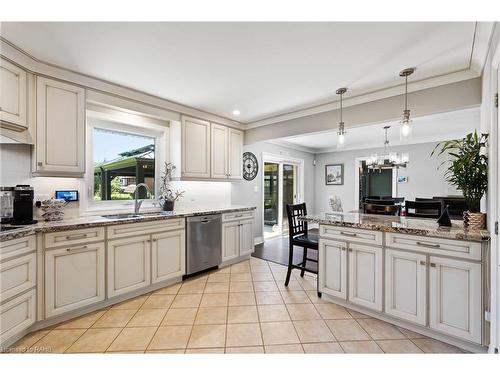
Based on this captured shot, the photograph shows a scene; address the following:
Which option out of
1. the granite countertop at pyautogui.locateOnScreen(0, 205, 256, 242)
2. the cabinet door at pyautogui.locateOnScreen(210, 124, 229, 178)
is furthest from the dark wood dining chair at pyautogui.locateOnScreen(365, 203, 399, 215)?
the granite countertop at pyautogui.locateOnScreen(0, 205, 256, 242)

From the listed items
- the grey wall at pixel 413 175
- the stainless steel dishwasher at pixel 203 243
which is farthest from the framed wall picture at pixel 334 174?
the stainless steel dishwasher at pixel 203 243

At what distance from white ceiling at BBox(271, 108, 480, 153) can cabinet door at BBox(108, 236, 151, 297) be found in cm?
290

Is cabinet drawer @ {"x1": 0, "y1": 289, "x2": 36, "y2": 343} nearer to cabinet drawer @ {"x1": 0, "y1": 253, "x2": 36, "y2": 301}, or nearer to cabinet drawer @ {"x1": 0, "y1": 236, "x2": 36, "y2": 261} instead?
cabinet drawer @ {"x1": 0, "y1": 253, "x2": 36, "y2": 301}

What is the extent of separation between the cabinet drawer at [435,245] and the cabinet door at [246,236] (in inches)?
87.7

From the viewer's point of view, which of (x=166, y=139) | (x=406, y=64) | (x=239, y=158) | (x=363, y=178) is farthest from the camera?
(x=363, y=178)

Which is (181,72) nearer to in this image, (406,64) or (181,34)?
(181,34)

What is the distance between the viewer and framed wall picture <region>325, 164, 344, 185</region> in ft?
22.7

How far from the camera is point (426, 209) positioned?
2943 millimetres

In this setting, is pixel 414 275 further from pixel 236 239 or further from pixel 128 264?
pixel 128 264

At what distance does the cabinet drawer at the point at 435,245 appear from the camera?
1.74 meters

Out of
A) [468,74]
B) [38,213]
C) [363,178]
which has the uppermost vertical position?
[468,74]

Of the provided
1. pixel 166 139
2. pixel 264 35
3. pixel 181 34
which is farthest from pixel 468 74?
pixel 166 139

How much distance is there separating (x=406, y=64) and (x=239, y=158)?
2756 mm
